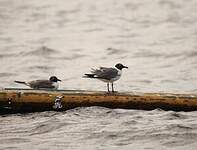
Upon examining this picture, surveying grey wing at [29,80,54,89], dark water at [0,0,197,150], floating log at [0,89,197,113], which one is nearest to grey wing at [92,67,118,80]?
floating log at [0,89,197,113]

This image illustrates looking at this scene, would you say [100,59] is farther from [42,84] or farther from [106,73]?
[106,73]

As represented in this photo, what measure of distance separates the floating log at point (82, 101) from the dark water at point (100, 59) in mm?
160

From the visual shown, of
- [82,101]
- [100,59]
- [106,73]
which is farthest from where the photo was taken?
[100,59]

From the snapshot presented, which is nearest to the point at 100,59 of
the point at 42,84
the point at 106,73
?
the point at 42,84

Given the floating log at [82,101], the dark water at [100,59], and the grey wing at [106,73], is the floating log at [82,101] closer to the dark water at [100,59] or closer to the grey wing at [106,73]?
the dark water at [100,59]

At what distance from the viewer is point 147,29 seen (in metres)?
28.8

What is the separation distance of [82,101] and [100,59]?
28.8 ft

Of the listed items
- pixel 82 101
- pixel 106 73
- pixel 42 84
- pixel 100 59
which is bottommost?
pixel 82 101

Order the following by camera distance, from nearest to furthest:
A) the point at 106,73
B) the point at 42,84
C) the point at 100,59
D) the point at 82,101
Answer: the point at 82,101 < the point at 106,73 < the point at 42,84 < the point at 100,59

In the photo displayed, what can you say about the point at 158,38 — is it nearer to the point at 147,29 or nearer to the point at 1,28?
the point at 147,29

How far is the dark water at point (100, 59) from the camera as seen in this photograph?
13.6 metres

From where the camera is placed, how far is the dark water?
13648 millimetres

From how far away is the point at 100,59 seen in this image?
23.8m

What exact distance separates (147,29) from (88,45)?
3717 millimetres
